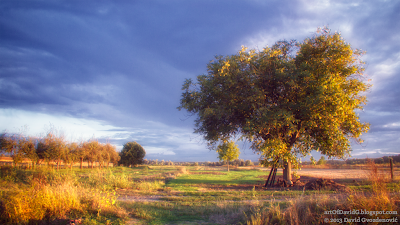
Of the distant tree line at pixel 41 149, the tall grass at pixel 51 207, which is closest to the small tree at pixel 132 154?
the distant tree line at pixel 41 149

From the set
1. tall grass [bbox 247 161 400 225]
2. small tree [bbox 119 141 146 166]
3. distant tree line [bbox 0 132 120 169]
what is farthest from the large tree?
small tree [bbox 119 141 146 166]

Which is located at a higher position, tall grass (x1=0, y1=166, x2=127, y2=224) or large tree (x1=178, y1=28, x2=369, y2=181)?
large tree (x1=178, y1=28, x2=369, y2=181)

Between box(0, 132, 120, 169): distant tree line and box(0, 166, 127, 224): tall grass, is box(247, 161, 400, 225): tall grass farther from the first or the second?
box(0, 132, 120, 169): distant tree line

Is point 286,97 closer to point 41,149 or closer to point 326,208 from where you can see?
point 326,208

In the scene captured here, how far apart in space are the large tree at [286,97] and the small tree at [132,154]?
170ft

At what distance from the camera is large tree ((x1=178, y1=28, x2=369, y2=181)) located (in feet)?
42.5

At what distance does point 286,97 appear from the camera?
50.4 feet

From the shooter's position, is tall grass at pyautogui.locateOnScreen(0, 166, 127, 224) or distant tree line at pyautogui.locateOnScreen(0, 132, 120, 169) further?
distant tree line at pyautogui.locateOnScreen(0, 132, 120, 169)

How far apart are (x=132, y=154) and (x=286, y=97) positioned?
55947 mm

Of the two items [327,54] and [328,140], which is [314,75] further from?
[328,140]

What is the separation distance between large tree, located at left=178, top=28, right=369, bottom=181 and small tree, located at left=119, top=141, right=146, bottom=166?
170 ft

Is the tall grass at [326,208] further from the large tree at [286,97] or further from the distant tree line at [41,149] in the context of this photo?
the distant tree line at [41,149]

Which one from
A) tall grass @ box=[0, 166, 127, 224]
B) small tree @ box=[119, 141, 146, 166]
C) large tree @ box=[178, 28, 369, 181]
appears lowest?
small tree @ box=[119, 141, 146, 166]

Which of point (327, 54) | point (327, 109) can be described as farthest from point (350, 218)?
point (327, 54)
